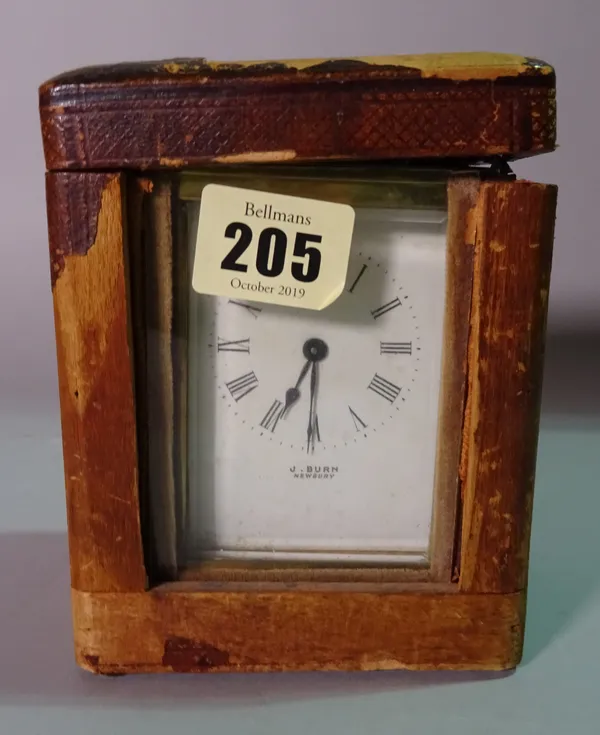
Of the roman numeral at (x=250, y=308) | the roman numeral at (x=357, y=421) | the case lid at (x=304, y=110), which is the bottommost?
the roman numeral at (x=357, y=421)

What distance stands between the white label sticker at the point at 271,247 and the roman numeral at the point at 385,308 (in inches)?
2.0

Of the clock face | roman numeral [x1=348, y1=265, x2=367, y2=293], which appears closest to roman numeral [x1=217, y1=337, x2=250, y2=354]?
the clock face

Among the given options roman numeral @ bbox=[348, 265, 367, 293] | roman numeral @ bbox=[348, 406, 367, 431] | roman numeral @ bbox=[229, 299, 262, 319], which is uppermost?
roman numeral @ bbox=[348, 265, 367, 293]

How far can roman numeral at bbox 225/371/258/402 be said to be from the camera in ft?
2.61

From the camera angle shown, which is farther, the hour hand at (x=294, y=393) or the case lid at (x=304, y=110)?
the hour hand at (x=294, y=393)

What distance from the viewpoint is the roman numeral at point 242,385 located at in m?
0.80

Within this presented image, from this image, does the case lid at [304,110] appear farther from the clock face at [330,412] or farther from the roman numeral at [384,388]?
the roman numeral at [384,388]

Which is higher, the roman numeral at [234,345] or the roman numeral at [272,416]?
the roman numeral at [234,345]

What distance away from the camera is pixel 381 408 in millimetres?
801

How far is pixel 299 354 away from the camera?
2.59 ft

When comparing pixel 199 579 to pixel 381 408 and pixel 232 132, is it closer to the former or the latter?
pixel 381 408

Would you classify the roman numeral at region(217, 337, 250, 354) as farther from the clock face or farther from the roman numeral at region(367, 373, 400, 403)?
the roman numeral at region(367, 373, 400, 403)

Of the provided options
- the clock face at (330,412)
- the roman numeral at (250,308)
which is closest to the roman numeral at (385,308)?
the clock face at (330,412)

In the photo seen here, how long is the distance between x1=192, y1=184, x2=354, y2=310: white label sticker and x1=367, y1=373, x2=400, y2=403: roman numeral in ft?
0.31
